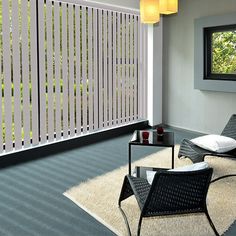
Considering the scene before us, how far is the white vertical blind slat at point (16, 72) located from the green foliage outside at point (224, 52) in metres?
3.42

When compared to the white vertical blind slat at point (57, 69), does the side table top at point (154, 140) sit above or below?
below

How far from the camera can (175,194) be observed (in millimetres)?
2629

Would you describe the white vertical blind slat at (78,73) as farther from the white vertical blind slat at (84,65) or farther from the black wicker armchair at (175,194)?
the black wicker armchair at (175,194)

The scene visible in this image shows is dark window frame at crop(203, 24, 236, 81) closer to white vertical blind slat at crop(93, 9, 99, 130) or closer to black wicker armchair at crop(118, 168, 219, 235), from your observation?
white vertical blind slat at crop(93, 9, 99, 130)

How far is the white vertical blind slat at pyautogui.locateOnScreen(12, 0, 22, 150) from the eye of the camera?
4.61 metres

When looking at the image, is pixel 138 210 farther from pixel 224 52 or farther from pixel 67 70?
pixel 224 52

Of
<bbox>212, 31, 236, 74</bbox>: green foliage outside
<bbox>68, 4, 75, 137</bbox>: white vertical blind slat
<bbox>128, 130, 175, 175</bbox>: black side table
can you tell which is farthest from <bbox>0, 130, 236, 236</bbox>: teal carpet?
<bbox>212, 31, 236, 74</bbox>: green foliage outside

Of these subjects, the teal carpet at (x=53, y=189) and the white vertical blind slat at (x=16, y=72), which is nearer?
the teal carpet at (x=53, y=189)

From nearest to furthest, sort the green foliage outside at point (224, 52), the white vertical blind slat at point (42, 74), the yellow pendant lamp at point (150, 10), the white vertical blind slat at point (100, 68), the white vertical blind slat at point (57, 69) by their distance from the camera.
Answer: the yellow pendant lamp at point (150, 10)
the white vertical blind slat at point (42, 74)
the white vertical blind slat at point (57, 69)
the white vertical blind slat at point (100, 68)
the green foliage outside at point (224, 52)

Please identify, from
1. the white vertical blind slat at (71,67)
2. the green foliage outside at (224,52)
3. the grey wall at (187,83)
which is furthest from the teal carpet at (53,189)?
the green foliage outside at (224,52)

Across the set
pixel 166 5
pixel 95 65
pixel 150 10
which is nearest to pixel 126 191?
pixel 150 10

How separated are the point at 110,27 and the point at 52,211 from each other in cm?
374

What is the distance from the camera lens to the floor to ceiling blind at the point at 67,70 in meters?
4.71

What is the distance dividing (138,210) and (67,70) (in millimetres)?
2866
